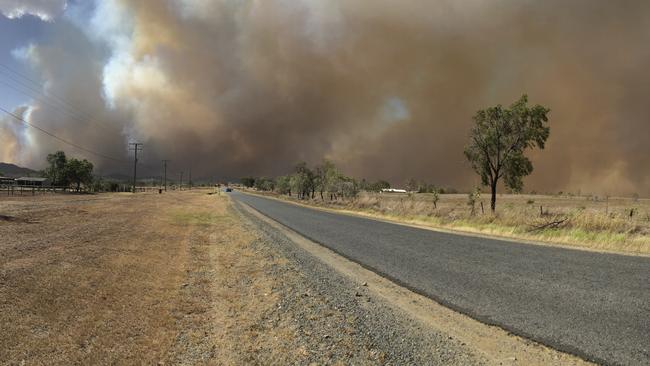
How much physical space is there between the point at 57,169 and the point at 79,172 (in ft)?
23.8

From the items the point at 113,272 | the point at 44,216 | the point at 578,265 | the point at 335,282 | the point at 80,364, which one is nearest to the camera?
the point at 80,364

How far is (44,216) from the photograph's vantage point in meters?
23.0

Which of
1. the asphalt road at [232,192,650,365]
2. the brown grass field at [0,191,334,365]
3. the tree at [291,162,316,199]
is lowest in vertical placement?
the brown grass field at [0,191,334,365]

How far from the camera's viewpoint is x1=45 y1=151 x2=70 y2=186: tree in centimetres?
11544

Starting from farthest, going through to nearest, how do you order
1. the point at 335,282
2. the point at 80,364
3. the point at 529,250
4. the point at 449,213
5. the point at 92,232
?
the point at 449,213 < the point at 92,232 < the point at 529,250 < the point at 335,282 < the point at 80,364

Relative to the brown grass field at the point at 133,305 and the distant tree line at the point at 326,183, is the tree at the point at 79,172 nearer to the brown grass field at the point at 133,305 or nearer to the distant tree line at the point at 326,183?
the distant tree line at the point at 326,183

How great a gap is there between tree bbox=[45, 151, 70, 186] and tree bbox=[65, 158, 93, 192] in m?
1.20

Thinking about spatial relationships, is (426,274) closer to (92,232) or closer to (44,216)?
(92,232)

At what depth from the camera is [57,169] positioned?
11756 cm

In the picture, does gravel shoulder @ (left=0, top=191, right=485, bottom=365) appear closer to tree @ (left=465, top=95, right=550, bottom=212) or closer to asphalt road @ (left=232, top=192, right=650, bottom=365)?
asphalt road @ (left=232, top=192, right=650, bottom=365)

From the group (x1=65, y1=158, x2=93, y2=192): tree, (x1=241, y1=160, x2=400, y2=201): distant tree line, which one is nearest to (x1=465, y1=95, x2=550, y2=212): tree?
(x1=241, y1=160, x2=400, y2=201): distant tree line

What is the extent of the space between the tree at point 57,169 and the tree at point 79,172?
120 cm

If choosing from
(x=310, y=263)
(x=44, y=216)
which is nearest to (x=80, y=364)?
(x=310, y=263)

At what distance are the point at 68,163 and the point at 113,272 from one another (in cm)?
12767
